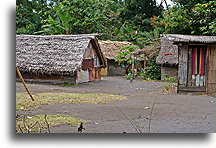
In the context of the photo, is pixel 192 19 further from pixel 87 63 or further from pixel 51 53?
pixel 51 53

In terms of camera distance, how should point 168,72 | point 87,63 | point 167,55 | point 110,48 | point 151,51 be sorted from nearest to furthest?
point 87,63
point 167,55
point 168,72
point 151,51
point 110,48

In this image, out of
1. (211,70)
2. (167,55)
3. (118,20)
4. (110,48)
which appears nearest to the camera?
(211,70)

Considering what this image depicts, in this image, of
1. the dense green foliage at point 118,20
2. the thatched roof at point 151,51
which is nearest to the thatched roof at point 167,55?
the thatched roof at point 151,51

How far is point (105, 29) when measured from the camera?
1727cm

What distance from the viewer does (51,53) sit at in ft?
33.1

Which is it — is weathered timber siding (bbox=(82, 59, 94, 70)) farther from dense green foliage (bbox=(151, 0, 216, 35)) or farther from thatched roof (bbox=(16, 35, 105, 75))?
dense green foliage (bbox=(151, 0, 216, 35))

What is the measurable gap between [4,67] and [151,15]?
1531 cm

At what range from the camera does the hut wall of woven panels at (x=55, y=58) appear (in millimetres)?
9664

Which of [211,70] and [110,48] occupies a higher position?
[110,48]

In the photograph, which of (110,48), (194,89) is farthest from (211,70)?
(110,48)

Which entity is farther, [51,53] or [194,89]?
[51,53]

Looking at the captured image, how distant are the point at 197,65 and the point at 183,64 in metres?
0.34

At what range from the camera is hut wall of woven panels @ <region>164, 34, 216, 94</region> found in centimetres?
716
